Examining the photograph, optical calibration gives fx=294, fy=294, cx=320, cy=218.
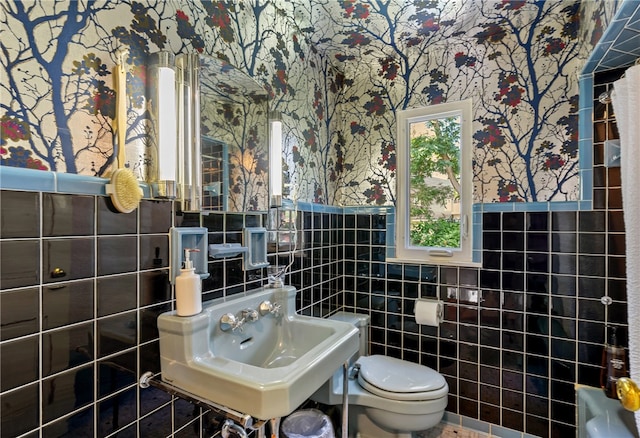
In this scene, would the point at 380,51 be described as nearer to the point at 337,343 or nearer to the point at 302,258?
the point at 302,258

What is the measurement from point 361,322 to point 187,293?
4.33 ft

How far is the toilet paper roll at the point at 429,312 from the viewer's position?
5.87ft

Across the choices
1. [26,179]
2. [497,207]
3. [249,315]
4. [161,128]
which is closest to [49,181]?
[26,179]

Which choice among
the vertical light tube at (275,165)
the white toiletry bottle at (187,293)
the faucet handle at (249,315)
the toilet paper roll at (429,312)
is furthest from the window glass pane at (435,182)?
the white toiletry bottle at (187,293)

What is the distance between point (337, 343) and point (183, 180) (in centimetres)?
75

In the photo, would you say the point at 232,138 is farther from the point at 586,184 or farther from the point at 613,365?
the point at 613,365

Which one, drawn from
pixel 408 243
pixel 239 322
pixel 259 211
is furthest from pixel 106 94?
pixel 408 243

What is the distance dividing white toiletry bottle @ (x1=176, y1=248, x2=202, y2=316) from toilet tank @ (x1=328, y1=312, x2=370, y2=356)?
1.18 meters

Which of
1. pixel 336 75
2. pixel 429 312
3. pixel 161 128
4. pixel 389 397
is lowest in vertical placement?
pixel 389 397

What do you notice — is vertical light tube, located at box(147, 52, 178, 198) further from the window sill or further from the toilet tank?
the window sill

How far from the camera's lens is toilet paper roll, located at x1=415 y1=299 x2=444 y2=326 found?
1.79 meters

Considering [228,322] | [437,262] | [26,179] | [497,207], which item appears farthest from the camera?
[437,262]

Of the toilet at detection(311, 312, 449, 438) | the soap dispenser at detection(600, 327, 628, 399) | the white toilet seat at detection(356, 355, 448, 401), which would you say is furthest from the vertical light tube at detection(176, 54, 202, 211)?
the soap dispenser at detection(600, 327, 628, 399)

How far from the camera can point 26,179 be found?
663mm
